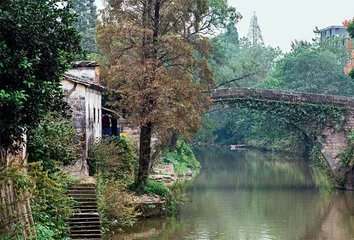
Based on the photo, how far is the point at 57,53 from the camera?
1219 cm

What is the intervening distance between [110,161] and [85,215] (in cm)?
549

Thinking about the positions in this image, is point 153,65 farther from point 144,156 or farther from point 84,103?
point 144,156

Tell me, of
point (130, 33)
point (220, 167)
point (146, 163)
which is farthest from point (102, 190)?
point (220, 167)

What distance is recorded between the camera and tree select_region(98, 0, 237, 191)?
24.2 m

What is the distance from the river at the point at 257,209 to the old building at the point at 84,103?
3.06 m

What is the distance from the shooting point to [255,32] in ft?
379

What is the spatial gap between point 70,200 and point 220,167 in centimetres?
3000

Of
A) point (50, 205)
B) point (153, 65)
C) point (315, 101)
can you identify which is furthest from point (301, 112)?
point (50, 205)

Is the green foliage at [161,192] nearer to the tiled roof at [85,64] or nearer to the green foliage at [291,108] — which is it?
the tiled roof at [85,64]

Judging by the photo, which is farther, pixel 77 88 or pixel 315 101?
pixel 315 101

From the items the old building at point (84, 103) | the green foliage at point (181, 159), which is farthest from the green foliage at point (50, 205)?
the green foliage at point (181, 159)

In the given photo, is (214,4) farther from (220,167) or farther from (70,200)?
(70,200)

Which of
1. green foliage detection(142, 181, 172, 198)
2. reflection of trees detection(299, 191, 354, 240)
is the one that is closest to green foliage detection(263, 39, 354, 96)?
reflection of trees detection(299, 191, 354, 240)

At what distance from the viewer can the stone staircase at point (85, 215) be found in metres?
17.9
